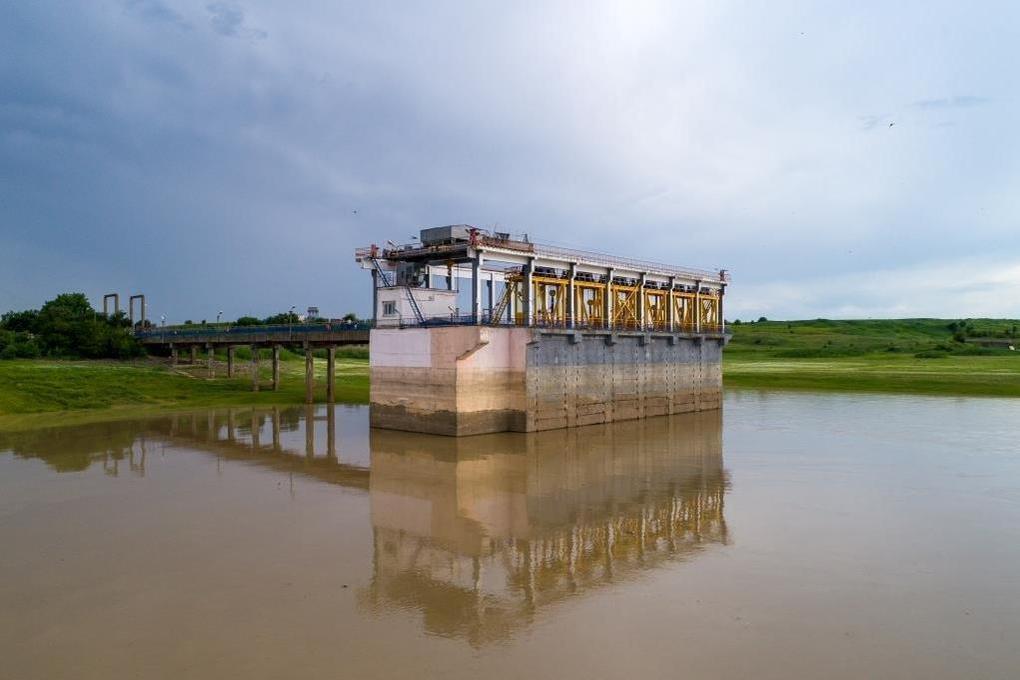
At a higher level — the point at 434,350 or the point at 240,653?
the point at 434,350

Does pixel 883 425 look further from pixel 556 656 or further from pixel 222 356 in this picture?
pixel 222 356

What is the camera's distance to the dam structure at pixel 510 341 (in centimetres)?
3919

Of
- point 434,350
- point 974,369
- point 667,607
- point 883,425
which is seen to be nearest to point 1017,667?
point 667,607

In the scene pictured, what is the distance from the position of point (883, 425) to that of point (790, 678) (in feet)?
124

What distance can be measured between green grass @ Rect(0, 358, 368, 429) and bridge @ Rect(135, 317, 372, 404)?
2.01 meters

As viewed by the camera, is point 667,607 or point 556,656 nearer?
point 556,656

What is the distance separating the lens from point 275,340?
58156mm

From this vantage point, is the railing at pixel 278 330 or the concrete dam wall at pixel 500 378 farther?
the railing at pixel 278 330

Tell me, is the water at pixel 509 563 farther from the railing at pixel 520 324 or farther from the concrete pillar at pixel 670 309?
the concrete pillar at pixel 670 309

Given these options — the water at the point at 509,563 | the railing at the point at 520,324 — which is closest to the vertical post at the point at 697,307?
the railing at the point at 520,324

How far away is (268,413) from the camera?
51.0m

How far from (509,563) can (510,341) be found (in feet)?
77.9

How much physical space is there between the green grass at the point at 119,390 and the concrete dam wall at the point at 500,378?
20000mm

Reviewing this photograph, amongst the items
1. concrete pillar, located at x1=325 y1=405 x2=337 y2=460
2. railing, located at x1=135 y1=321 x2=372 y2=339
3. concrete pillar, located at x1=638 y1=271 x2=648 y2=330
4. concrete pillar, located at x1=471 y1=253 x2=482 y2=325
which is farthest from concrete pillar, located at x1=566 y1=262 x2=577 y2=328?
concrete pillar, located at x1=325 y1=405 x2=337 y2=460
